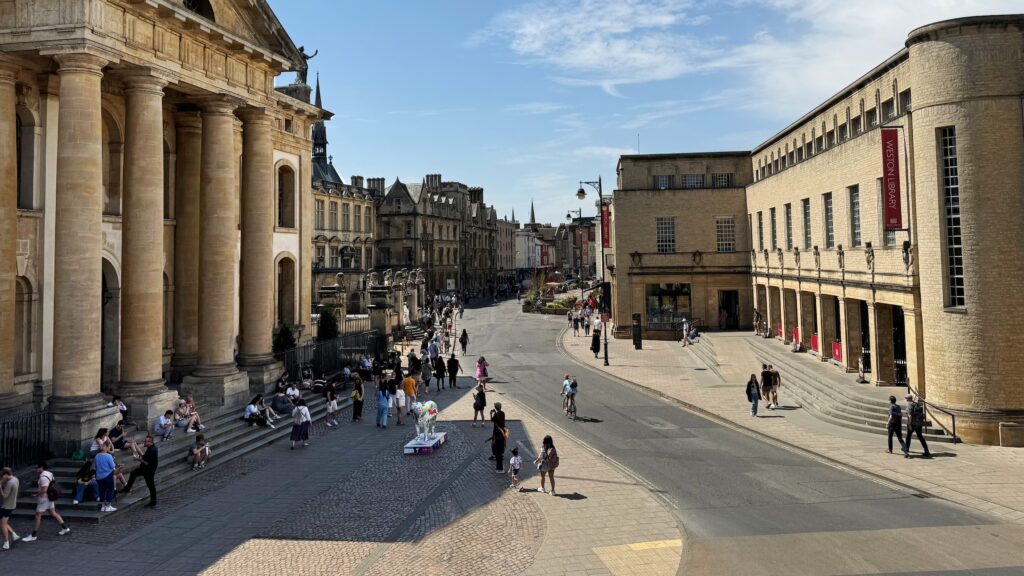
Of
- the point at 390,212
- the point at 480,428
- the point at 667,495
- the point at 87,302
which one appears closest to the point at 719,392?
the point at 480,428

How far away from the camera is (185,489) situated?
15688mm

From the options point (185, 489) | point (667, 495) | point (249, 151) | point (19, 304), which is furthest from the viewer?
point (249, 151)

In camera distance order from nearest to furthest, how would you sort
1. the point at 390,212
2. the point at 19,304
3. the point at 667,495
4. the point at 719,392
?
1. the point at 667,495
2. the point at 19,304
3. the point at 719,392
4. the point at 390,212

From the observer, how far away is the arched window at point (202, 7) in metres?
21.1

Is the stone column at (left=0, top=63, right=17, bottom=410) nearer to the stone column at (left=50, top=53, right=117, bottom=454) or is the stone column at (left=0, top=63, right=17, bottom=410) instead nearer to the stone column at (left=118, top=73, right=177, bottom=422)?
the stone column at (left=50, top=53, right=117, bottom=454)

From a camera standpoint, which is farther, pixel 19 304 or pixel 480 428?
pixel 480 428

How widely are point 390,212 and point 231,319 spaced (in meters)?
71.2

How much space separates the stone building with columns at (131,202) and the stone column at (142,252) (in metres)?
0.04

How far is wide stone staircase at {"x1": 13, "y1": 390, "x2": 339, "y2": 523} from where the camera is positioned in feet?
46.0

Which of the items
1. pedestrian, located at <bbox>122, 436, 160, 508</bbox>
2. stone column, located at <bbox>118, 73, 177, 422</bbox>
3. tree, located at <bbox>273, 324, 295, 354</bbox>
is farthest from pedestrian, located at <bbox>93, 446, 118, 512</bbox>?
tree, located at <bbox>273, 324, 295, 354</bbox>

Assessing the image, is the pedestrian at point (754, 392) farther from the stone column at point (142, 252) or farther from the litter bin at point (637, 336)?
the litter bin at point (637, 336)

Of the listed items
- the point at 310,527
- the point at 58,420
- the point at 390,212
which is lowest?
the point at 310,527

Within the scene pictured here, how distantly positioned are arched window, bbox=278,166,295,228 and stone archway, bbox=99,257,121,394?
10493mm

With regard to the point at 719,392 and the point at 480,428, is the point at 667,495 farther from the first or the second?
the point at 719,392
